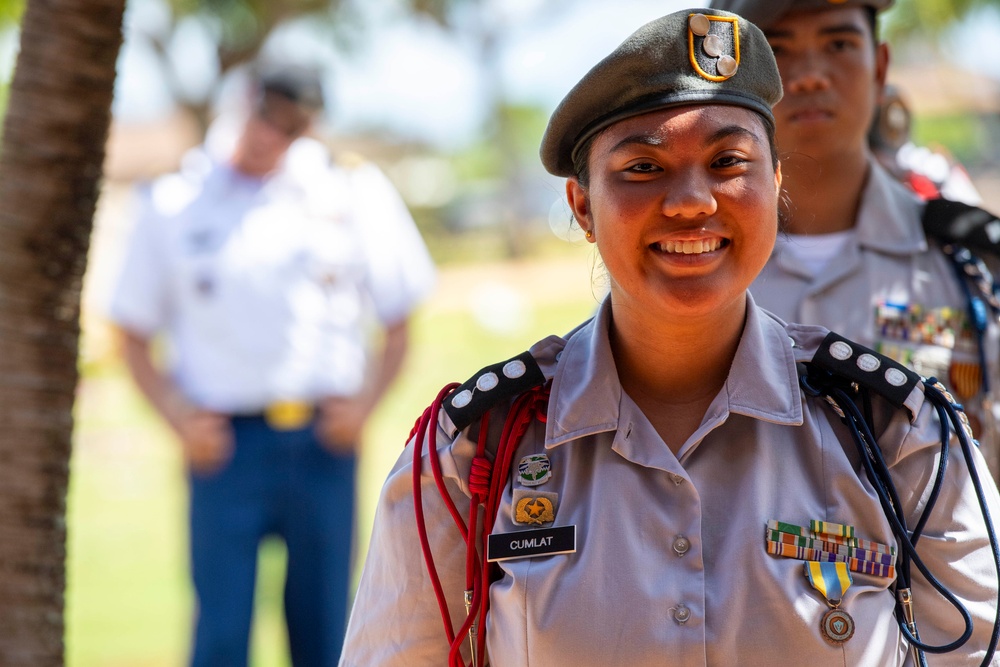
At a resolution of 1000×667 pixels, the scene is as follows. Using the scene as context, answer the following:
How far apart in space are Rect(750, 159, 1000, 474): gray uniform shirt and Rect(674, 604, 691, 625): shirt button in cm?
108

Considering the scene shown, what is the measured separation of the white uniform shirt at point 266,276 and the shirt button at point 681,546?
265 cm

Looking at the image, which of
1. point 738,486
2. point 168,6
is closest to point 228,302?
point 738,486

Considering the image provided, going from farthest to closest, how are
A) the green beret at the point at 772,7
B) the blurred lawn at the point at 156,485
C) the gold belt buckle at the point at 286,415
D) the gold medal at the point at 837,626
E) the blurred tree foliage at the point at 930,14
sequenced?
the blurred tree foliage at the point at 930,14 → the blurred lawn at the point at 156,485 → the gold belt buckle at the point at 286,415 → the green beret at the point at 772,7 → the gold medal at the point at 837,626

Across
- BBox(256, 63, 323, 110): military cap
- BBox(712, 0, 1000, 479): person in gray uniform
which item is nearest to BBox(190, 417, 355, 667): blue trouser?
BBox(256, 63, 323, 110): military cap

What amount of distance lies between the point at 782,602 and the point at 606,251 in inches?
24.7

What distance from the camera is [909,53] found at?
981 inches

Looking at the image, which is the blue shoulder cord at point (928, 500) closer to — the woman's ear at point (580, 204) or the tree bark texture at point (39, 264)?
the woman's ear at point (580, 204)

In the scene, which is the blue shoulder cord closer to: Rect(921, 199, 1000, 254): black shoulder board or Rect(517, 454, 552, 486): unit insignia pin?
Rect(517, 454, 552, 486): unit insignia pin

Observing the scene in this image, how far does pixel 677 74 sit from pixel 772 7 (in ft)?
2.75

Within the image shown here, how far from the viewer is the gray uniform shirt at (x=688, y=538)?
188cm

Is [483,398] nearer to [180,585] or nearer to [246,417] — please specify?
[246,417]

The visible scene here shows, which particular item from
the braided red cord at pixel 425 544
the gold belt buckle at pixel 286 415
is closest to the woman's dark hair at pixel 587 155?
the braided red cord at pixel 425 544

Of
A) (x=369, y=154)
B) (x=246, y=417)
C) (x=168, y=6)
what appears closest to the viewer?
(x=246, y=417)

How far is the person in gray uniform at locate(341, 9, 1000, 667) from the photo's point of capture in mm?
1903
